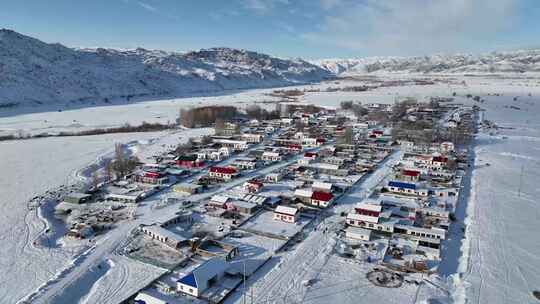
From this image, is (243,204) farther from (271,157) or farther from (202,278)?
(271,157)

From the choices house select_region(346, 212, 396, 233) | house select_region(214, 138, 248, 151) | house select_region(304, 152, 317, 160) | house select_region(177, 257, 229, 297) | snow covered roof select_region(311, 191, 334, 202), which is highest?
house select_region(214, 138, 248, 151)

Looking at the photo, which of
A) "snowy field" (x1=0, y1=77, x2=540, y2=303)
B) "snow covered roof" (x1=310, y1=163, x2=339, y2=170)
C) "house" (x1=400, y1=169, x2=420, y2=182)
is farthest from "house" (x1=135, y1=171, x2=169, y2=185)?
"house" (x1=400, y1=169, x2=420, y2=182)

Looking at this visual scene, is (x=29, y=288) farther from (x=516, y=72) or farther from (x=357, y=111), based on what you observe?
(x=516, y=72)

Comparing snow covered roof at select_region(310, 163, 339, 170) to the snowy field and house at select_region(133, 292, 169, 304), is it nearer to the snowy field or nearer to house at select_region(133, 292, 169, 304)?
the snowy field

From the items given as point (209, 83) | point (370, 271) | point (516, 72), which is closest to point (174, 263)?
point (370, 271)

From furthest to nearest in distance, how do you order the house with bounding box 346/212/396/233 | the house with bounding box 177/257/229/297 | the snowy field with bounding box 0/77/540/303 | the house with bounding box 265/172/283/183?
the house with bounding box 265/172/283/183
the house with bounding box 346/212/396/233
the snowy field with bounding box 0/77/540/303
the house with bounding box 177/257/229/297

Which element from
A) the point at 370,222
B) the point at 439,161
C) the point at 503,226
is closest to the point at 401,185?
the point at 503,226
